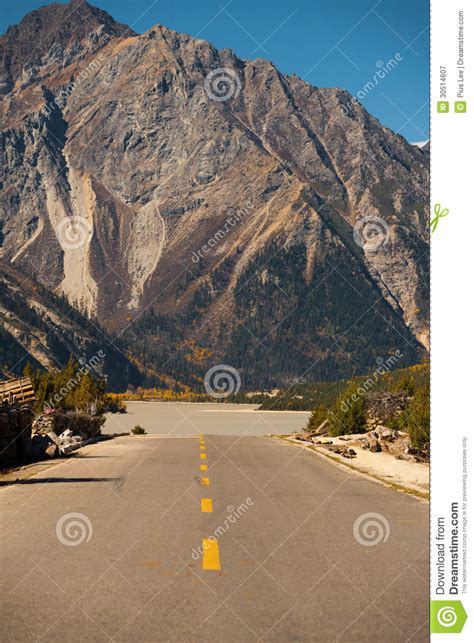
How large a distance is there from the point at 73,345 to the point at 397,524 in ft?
578

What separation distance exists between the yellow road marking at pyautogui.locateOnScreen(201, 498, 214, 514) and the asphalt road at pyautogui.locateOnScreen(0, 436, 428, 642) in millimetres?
106

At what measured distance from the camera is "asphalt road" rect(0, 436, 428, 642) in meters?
7.46

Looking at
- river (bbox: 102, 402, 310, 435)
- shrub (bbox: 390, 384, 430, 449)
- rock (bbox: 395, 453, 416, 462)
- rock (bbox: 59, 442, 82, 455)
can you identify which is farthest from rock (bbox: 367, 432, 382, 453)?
river (bbox: 102, 402, 310, 435)

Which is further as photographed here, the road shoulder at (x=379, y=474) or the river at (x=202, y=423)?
the river at (x=202, y=423)

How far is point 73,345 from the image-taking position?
609 ft

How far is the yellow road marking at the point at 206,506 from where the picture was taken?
1416cm

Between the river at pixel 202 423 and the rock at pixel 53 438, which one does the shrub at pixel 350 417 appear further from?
the river at pixel 202 423

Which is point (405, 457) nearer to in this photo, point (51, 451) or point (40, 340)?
point (51, 451)

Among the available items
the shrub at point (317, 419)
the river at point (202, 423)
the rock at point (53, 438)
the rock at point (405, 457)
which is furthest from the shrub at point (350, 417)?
the river at point (202, 423)

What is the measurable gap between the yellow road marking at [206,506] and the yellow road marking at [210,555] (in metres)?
2.62

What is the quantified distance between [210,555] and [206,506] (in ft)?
14.2

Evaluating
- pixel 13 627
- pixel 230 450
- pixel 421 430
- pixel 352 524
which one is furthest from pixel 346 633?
pixel 230 450

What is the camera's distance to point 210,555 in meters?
10.4

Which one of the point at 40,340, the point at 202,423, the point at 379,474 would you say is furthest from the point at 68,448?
the point at 40,340
